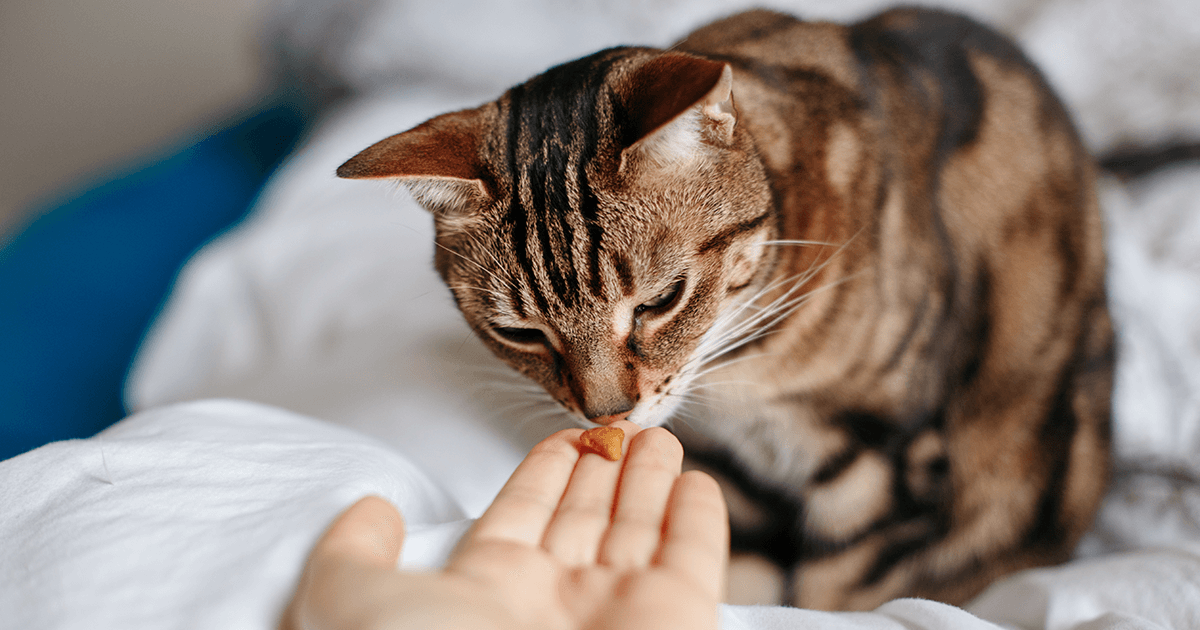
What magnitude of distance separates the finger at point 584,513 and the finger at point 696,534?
0.19ft

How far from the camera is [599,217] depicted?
29.9 inches

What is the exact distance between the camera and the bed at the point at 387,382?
1.85 feet

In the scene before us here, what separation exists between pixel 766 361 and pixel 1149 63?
4.34 feet

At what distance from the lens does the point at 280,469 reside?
2.16ft

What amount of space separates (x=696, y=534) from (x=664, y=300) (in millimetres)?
326

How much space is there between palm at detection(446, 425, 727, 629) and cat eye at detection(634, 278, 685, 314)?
7.2 inches

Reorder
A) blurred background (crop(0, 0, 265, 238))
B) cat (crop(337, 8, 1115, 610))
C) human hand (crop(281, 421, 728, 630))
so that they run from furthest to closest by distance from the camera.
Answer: blurred background (crop(0, 0, 265, 238)) → cat (crop(337, 8, 1115, 610)) → human hand (crop(281, 421, 728, 630))

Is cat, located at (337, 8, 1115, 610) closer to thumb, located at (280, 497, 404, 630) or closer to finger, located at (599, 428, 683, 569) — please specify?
finger, located at (599, 428, 683, 569)

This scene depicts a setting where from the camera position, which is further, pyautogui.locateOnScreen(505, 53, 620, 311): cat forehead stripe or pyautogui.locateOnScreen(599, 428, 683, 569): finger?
pyautogui.locateOnScreen(505, 53, 620, 311): cat forehead stripe

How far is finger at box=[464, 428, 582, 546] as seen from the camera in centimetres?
56

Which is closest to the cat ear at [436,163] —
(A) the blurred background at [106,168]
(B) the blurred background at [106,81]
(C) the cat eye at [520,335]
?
(C) the cat eye at [520,335]

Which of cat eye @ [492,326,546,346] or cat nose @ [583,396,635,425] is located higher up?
cat eye @ [492,326,546,346]

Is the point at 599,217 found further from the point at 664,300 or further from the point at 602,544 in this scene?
the point at 602,544

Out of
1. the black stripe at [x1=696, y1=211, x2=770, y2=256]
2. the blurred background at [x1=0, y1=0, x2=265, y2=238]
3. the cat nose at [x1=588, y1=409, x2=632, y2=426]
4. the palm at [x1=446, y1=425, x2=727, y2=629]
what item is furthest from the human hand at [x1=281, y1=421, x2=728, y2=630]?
the blurred background at [x1=0, y1=0, x2=265, y2=238]
